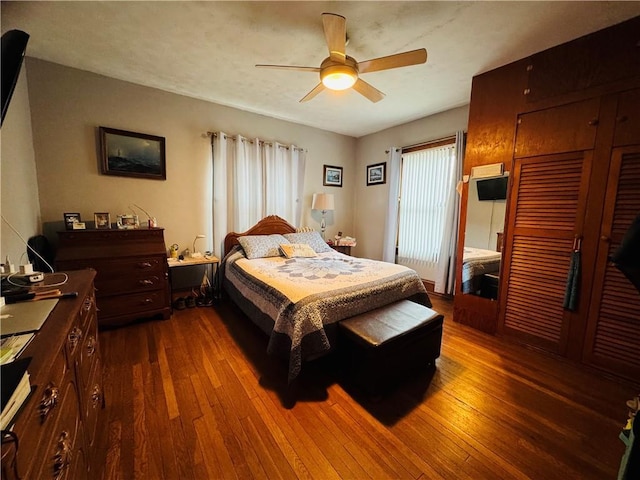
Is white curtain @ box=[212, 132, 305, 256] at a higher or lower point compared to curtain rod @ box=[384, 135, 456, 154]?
lower

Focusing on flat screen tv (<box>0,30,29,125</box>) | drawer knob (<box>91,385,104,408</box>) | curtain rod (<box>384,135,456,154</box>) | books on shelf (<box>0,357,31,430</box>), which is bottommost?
drawer knob (<box>91,385,104,408</box>)

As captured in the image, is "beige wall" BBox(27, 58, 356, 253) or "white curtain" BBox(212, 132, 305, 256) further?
"white curtain" BBox(212, 132, 305, 256)

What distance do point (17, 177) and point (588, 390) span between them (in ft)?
14.6

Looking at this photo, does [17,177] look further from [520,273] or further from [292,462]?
[520,273]

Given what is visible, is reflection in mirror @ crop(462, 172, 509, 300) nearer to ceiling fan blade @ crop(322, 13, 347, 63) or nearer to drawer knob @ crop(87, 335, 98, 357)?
ceiling fan blade @ crop(322, 13, 347, 63)

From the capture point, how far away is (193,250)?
11.0ft

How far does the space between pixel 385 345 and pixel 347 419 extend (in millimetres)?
493

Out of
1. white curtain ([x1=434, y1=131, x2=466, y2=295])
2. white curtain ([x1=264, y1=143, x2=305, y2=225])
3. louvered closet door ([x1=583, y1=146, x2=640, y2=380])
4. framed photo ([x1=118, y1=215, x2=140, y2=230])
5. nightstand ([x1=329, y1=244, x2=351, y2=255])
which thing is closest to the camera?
louvered closet door ([x1=583, y1=146, x2=640, y2=380])

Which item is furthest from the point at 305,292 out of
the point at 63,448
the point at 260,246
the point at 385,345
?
the point at 260,246

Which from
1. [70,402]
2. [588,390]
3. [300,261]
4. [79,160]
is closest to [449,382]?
[588,390]

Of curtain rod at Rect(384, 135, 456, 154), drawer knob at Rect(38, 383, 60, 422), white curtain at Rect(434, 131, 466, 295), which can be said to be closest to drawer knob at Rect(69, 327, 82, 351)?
drawer knob at Rect(38, 383, 60, 422)

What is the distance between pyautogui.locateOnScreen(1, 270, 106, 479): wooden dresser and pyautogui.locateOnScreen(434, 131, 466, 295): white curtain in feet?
11.9

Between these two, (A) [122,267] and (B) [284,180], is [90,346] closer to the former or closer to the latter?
(A) [122,267]

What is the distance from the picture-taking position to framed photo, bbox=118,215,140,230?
2725 mm
